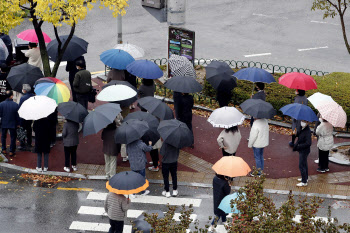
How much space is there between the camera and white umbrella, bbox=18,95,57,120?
14641 mm

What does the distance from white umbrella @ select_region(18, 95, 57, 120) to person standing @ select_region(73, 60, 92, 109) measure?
2.26 meters

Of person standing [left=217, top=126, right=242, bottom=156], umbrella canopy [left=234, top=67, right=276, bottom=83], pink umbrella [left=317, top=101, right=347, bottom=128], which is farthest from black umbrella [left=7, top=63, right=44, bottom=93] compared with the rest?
pink umbrella [left=317, top=101, right=347, bottom=128]

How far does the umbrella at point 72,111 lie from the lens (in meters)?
14.8

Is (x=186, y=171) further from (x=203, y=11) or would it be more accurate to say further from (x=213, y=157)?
(x=203, y=11)

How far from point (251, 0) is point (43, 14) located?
55.7 ft

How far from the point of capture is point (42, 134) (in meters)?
15.2

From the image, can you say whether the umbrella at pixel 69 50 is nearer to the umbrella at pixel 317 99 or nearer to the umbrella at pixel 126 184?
the umbrella at pixel 317 99

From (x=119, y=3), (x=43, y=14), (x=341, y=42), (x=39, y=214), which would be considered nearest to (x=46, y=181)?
(x=39, y=214)

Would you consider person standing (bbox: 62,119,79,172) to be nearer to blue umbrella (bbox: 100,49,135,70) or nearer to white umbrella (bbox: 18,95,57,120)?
white umbrella (bbox: 18,95,57,120)

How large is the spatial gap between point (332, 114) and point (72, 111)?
6.20m

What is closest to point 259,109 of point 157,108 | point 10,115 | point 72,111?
point 157,108

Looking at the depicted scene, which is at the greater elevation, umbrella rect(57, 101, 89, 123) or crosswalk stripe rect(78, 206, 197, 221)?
umbrella rect(57, 101, 89, 123)

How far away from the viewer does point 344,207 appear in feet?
46.5

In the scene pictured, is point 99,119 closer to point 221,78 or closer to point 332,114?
point 221,78
